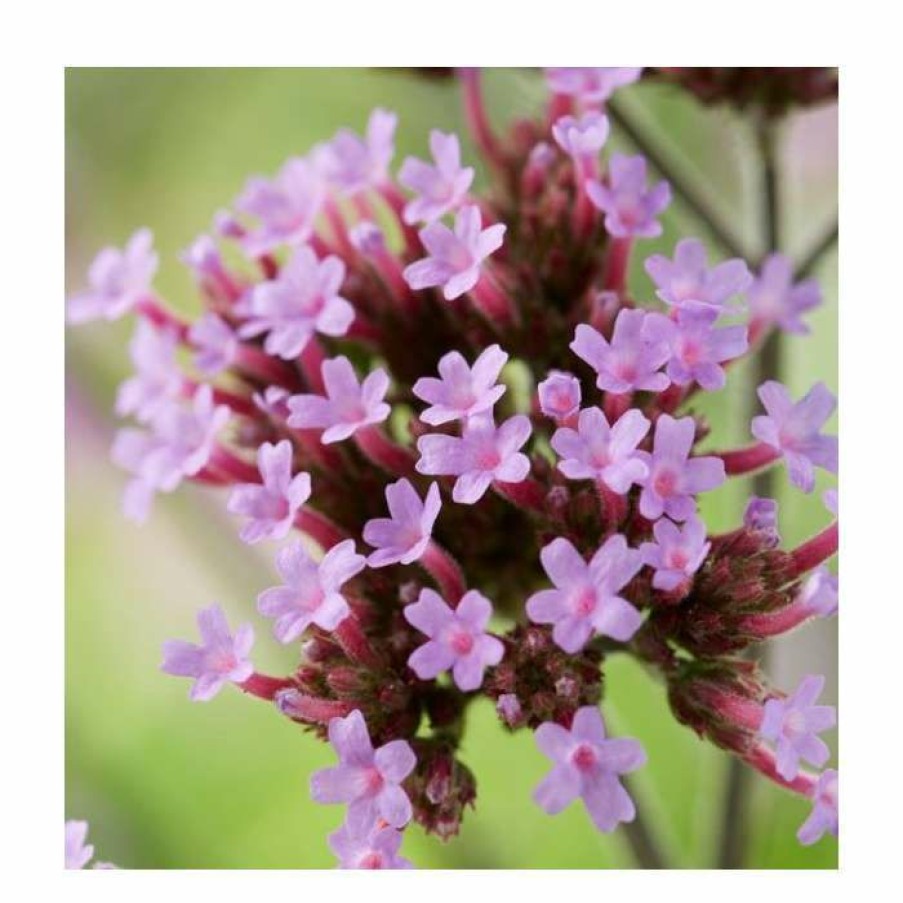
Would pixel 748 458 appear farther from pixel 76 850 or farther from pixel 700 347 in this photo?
pixel 76 850

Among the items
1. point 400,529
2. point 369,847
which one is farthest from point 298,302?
point 369,847

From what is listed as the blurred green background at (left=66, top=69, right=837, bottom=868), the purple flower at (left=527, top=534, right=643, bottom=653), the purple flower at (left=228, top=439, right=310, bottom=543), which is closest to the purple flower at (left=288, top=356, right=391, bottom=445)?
the purple flower at (left=228, top=439, right=310, bottom=543)

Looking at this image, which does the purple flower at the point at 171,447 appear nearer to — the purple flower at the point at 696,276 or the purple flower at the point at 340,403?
the purple flower at the point at 340,403

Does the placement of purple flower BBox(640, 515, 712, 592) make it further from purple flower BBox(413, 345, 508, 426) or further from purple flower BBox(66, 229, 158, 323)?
purple flower BBox(66, 229, 158, 323)

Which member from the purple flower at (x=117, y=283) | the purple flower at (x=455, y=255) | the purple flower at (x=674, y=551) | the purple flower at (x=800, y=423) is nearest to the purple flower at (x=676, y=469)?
the purple flower at (x=674, y=551)

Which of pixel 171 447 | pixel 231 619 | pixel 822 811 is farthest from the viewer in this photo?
pixel 231 619

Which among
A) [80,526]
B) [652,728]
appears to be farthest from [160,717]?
[652,728]
